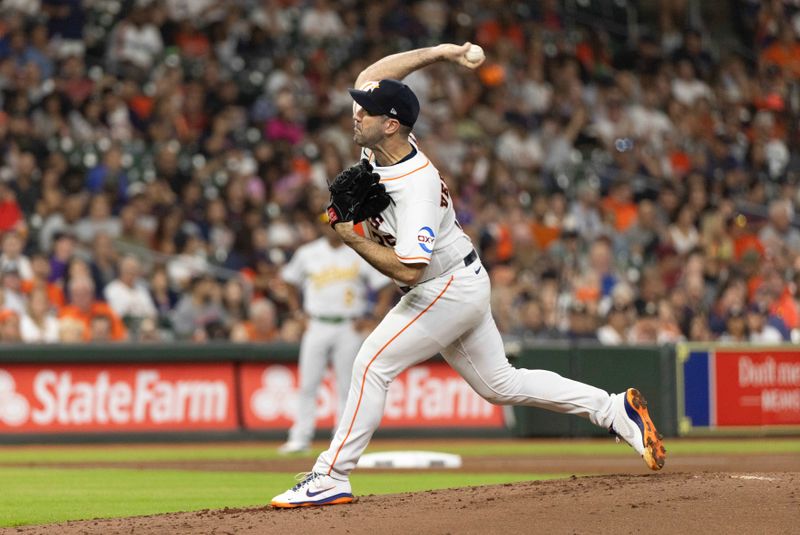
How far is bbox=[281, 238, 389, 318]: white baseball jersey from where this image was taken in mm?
13562

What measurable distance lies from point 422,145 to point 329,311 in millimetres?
6305

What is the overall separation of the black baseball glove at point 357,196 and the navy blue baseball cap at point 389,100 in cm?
29

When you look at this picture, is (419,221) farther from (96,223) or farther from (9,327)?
(96,223)

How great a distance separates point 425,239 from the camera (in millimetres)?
6812

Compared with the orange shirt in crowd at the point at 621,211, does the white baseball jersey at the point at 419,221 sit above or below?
below

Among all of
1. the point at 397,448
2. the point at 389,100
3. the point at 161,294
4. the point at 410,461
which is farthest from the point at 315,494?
the point at 161,294

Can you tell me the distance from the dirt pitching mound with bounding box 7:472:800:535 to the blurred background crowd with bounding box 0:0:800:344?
7.33 metres

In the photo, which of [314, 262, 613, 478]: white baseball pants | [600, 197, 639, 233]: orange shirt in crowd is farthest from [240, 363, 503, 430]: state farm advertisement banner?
[314, 262, 613, 478]: white baseball pants

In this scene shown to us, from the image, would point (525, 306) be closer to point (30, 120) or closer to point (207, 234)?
point (207, 234)

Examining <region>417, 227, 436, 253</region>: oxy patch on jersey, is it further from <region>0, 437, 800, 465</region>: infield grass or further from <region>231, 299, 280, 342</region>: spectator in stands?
<region>231, 299, 280, 342</region>: spectator in stands

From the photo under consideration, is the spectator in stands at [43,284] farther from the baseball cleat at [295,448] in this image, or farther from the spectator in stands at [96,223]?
the baseball cleat at [295,448]

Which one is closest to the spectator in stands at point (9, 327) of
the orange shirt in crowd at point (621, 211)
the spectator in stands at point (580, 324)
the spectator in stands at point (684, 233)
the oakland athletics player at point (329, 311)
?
the oakland athletics player at point (329, 311)

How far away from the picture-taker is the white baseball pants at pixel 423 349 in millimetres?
7016

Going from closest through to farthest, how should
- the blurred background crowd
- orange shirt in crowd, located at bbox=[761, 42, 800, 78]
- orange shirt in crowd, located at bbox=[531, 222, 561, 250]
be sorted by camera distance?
the blurred background crowd < orange shirt in crowd, located at bbox=[531, 222, 561, 250] < orange shirt in crowd, located at bbox=[761, 42, 800, 78]
